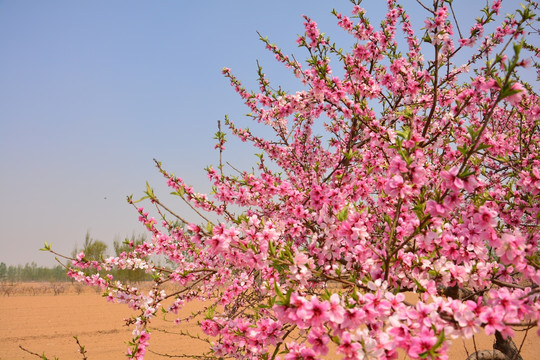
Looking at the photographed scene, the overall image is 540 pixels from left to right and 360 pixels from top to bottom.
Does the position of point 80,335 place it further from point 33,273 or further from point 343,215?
point 33,273

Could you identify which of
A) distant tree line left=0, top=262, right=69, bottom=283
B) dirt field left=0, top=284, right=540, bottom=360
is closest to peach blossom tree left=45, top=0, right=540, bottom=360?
dirt field left=0, top=284, right=540, bottom=360

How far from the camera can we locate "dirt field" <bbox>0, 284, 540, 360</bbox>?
31.7 feet

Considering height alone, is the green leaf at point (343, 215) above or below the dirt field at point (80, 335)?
above

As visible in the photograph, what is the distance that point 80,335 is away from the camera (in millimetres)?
11938

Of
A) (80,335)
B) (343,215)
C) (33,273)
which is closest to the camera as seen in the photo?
(343,215)

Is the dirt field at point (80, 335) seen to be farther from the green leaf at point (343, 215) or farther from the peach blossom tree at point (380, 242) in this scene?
the green leaf at point (343, 215)

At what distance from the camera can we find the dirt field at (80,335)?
380 inches

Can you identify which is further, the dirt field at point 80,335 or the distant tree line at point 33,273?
the distant tree line at point 33,273

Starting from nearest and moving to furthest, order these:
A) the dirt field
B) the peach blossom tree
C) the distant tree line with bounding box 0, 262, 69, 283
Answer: the peach blossom tree < the dirt field < the distant tree line with bounding box 0, 262, 69, 283

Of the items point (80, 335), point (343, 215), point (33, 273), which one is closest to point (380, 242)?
point (343, 215)

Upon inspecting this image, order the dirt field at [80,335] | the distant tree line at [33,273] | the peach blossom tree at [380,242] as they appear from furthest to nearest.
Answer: the distant tree line at [33,273] → the dirt field at [80,335] → the peach blossom tree at [380,242]

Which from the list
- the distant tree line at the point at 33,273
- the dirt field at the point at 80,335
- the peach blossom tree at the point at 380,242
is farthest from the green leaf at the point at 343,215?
the distant tree line at the point at 33,273

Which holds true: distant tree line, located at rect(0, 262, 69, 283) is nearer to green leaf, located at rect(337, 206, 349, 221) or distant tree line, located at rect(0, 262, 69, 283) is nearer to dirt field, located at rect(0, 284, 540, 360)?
dirt field, located at rect(0, 284, 540, 360)

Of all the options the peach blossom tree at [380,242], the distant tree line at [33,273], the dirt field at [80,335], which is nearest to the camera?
the peach blossom tree at [380,242]
